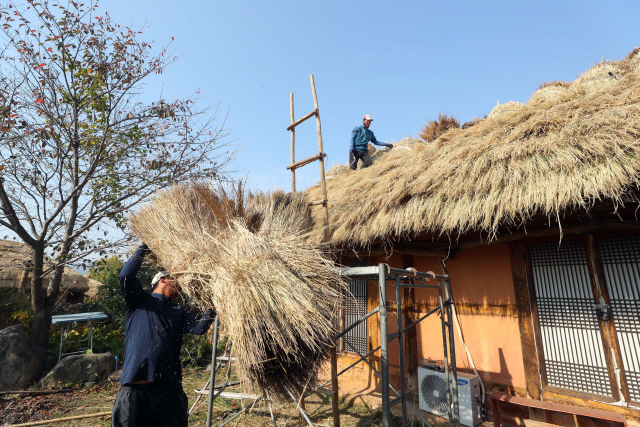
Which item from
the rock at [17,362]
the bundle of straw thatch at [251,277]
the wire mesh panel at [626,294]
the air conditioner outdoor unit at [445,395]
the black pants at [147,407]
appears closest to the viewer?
the bundle of straw thatch at [251,277]

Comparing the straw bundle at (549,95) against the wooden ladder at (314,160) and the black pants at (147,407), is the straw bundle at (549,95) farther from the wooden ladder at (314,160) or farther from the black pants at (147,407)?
the black pants at (147,407)

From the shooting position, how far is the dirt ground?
393 centimetres

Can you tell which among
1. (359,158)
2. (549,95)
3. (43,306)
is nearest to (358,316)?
(359,158)

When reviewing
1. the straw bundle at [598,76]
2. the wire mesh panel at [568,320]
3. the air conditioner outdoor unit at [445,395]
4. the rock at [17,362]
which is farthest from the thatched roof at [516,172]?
the rock at [17,362]

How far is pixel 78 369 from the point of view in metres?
5.65

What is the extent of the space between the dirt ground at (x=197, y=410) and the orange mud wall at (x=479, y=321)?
17.8 inches

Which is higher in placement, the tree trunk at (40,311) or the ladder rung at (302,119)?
the ladder rung at (302,119)

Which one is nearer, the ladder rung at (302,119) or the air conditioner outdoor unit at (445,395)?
the air conditioner outdoor unit at (445,395)

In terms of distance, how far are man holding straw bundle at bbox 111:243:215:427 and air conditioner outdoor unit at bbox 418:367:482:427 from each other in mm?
2770

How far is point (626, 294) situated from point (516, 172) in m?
1.51

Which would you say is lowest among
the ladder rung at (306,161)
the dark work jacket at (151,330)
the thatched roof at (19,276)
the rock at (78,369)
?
the rock at (78,369)

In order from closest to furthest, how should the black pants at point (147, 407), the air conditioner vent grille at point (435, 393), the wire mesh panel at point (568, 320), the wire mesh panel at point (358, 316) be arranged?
the black pants at point (147, 407) → the wire mesh panel at point (568, 320) → the air conditioner vent grille at point (435, 393) → the wire mesh panel at point (358, 316)

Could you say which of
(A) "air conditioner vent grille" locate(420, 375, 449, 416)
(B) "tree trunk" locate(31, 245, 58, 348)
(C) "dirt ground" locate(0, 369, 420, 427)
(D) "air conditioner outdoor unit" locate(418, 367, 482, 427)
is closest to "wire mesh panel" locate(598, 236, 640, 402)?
(D) "air conditioner outdoor unit" locate(418, 367, 482, 427)

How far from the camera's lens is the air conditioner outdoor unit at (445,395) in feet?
11.1
